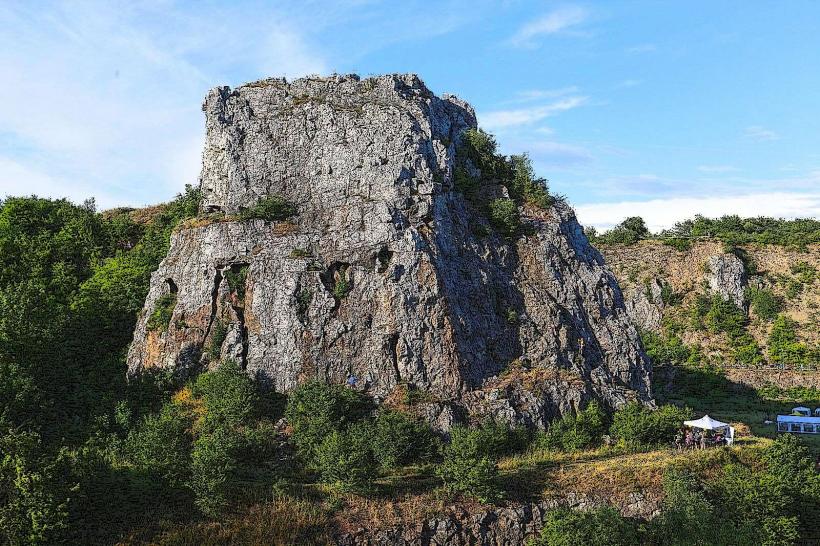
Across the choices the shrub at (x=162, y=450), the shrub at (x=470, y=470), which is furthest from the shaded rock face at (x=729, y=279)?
the shrub at (x=162, y=450)

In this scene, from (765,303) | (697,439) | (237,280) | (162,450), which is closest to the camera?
(162,450)

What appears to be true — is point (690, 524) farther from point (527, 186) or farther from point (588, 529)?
point (527, 186)

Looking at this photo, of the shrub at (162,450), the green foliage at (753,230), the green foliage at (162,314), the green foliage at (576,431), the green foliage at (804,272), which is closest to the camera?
the shrub at (162,450)

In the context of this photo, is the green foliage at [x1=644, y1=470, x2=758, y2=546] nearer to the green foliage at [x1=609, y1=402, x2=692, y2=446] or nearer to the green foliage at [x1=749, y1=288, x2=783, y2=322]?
the green foliage at [x1=609, y1=402, x2=692, y2=446]

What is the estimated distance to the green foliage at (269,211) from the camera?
3550 centimetres

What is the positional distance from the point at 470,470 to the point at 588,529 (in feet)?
16.7

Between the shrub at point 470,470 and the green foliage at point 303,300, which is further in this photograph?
the green foliage at point 303,300

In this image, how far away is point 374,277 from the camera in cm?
3378

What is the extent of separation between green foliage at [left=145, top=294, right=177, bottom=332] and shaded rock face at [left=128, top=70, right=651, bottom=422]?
1.30ft

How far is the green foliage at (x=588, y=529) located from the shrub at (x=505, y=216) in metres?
18.0

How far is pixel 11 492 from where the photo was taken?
21547 millimetres

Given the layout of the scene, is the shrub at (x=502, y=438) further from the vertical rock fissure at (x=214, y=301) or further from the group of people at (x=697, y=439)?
the vertical rock fissure at (x=214, y=301)

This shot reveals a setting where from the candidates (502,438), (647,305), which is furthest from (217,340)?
(647,305)

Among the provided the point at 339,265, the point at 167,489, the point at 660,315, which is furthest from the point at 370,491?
the point at 660,315
